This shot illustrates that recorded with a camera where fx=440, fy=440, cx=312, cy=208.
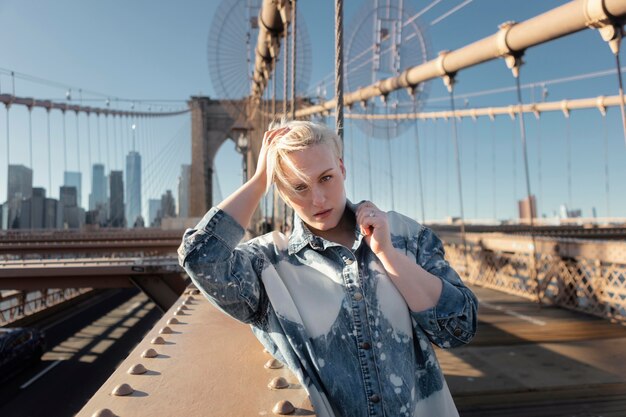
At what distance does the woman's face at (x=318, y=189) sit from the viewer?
103 cm

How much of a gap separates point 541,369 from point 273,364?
3049 millimetres

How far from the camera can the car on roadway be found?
8.56 m

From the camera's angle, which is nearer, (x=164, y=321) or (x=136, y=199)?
(x=164, y=321)

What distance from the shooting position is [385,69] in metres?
17.1

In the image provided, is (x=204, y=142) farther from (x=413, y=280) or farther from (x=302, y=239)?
(x=413, y=280)

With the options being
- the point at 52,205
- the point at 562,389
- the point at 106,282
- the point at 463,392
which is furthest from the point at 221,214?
the point at 52,205

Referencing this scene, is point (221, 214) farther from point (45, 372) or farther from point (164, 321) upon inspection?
point (45, 372)

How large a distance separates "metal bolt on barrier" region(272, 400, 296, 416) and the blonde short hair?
19.9 inches

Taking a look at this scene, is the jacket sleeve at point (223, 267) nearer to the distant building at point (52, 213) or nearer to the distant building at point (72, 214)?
the distant building at point (72, 214)

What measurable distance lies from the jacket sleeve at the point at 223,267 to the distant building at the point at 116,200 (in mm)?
37163

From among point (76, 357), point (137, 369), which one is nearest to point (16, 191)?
point (76, 357)

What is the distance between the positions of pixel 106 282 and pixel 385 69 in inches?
526

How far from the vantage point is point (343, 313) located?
40.6 inches

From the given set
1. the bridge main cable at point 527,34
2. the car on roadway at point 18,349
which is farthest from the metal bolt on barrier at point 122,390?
the car on roadway at point 18,349
